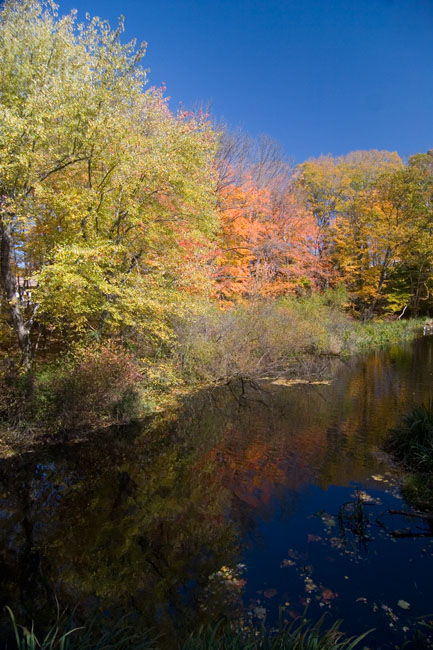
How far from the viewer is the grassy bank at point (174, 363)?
9266mm

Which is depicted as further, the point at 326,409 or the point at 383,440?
the point at 326,409

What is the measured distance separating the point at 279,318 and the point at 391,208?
20.1m

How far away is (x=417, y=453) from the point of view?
7.06 metres

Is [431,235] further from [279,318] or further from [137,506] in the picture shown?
[137,506]

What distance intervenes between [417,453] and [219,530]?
389 centimetres

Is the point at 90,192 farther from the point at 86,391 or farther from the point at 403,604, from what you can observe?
the point at 403,604

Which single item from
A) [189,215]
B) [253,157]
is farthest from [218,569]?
[253,157]

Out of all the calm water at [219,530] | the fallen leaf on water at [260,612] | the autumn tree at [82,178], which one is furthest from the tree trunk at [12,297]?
the fallen leaf on water at [260,612]

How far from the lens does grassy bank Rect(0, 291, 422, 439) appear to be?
927 cm

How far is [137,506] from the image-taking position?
6.52 meters

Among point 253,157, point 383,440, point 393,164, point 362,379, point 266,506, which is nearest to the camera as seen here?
point 266,506

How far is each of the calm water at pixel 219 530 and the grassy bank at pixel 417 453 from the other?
0.97 ft

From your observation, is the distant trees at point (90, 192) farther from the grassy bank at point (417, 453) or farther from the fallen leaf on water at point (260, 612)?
the fallen leaf on water at point (260, 612)

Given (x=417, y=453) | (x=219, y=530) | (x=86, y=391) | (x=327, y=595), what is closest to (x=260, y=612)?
(x=327, y=595)
